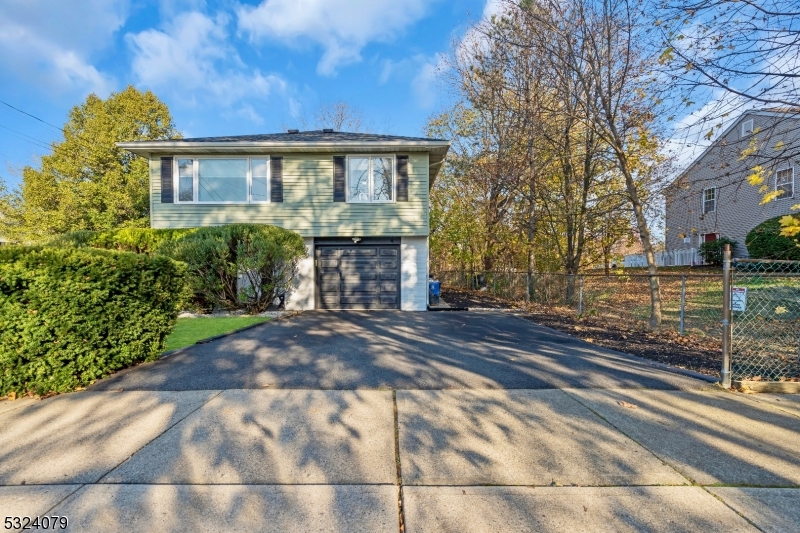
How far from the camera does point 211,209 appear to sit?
433 inches

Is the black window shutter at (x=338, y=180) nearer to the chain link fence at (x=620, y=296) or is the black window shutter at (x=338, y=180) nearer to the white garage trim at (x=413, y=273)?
the white garage trim at (x=413, y=273)

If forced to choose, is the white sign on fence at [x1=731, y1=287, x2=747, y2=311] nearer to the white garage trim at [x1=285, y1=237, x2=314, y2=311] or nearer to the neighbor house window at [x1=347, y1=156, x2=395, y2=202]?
the neighbor house window at [x1=347, y1=156, x2=395, y2=202]

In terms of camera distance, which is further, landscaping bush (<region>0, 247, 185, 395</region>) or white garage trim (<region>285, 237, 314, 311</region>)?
white garage trim (<region>285, 237, 314, 311</region>)

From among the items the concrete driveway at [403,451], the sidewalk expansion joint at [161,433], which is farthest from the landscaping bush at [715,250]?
the sidewalk expansion joint at [161,433]

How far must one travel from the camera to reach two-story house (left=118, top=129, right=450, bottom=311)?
10.9m

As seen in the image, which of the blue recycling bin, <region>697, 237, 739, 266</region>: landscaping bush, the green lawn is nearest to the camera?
the green lawn

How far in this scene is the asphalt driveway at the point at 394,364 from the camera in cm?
406

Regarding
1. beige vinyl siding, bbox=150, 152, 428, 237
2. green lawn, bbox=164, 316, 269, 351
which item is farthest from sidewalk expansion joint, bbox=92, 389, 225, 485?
beige vinyl siding, bbox=150, 152, 428, 237

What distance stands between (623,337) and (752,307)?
2.14 m

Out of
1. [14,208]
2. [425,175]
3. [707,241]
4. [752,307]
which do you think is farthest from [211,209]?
[707,241]

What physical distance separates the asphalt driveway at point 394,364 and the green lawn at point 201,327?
1.49ft

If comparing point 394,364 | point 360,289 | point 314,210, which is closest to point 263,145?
point 314,210

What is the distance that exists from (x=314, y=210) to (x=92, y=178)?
57.7 ft

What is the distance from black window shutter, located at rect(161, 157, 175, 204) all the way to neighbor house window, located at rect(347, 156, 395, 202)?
17.3 feet
